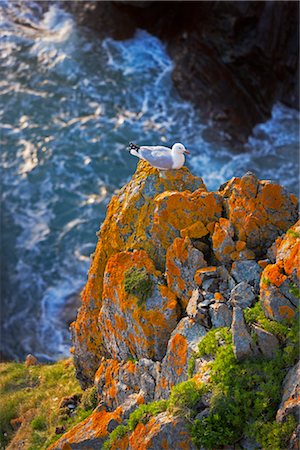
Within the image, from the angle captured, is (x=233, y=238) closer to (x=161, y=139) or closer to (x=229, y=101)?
(x=161, y=139)

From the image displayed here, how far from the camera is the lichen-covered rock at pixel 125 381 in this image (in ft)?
31.9

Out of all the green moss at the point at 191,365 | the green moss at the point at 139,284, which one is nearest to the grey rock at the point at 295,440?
the green moss at the point at 191,365

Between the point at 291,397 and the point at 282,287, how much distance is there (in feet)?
5.30

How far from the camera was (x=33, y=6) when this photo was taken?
116 feet

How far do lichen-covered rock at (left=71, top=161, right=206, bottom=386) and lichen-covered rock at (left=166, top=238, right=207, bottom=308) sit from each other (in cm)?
62

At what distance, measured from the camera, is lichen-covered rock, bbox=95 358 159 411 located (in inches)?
383

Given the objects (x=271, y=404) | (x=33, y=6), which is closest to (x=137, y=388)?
(x=271, y=404)

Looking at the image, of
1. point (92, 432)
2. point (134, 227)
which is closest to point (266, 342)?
point (92, 432)

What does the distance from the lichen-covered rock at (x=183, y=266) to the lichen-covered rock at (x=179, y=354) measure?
707mm

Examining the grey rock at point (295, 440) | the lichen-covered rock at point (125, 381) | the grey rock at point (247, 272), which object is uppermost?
the grey rock at point (247, 272)

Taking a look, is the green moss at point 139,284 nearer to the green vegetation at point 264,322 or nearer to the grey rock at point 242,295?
the grey rock at point 242,295

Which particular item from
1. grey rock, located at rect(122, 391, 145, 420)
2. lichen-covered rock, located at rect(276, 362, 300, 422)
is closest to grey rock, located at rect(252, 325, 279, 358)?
lichen-covered rock, located at rect(276, 362, 300, 422)

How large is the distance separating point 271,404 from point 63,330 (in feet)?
44.8

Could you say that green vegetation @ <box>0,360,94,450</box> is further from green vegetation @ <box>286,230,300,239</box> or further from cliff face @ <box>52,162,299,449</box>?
green vegetation @ <box>286,230,300,239</box>
